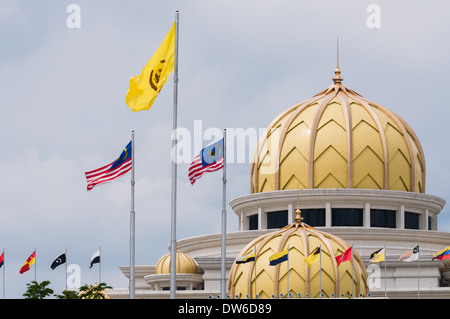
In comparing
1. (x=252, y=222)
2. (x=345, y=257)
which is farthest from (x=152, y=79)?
(x=252, y=222)

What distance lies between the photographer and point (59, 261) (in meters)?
65.9

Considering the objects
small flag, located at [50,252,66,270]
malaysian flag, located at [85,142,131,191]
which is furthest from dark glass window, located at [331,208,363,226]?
malaysian flag, located at [85,142,131,191]

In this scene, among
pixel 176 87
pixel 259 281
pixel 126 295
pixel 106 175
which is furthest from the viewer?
pixel 126 295

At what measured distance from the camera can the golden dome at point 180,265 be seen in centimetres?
7794

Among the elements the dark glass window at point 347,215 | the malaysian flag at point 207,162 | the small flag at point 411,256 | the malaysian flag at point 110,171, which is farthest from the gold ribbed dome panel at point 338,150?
the malaysian flag at point 110,171

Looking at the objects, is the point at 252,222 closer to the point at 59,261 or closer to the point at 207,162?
the point at 59,261

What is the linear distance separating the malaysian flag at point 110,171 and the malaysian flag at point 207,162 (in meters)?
3.44

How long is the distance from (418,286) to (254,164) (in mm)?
18248

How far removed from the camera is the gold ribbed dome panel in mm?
80250

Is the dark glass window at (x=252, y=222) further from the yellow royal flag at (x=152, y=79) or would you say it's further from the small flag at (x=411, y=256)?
the yellow royal flag at (x=152, y=79)

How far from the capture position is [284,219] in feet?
264

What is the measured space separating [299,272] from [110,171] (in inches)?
915
